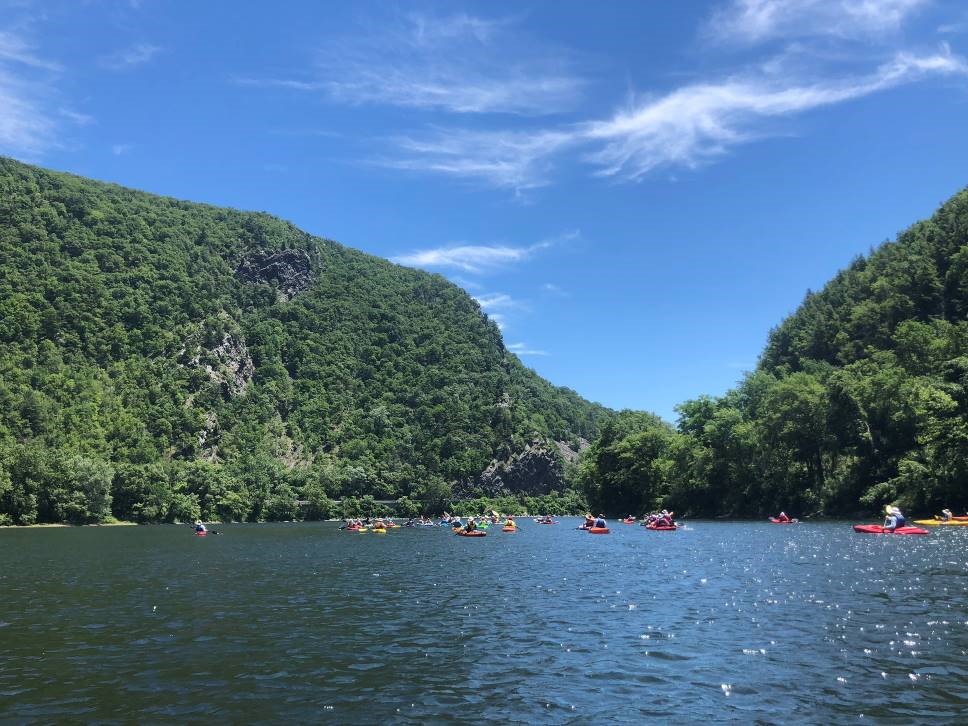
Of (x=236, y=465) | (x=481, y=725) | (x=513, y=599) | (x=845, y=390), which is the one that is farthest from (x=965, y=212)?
(x=236, y=465)

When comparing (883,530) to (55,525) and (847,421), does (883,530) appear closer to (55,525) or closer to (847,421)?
(847,421)

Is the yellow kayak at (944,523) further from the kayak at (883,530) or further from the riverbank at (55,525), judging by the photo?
the riverbank at (55,525)

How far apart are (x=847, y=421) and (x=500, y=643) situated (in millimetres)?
89707

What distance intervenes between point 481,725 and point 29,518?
12192 cm

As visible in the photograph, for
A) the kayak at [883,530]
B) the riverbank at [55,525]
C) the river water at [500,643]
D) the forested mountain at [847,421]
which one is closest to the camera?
the river water at [500,643]

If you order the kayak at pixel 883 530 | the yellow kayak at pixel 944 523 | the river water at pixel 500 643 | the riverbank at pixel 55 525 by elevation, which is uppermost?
the yellow kayak at pixel 944 523

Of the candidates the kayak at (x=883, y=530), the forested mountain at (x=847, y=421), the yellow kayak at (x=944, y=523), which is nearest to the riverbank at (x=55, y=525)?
the forested mountain at (x=847, y=421)

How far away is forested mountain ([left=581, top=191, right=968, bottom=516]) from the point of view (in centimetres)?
8031

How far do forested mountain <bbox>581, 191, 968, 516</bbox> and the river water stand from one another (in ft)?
139

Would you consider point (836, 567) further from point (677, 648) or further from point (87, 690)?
point (87, 690)

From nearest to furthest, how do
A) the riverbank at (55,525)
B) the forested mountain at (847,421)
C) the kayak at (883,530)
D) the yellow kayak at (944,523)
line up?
the kayak at (883,530) → the yellow kayak at (944,523) → the forested mountain at (847,421) → the riverbank at (55,525)

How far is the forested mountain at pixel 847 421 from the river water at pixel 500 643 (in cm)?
4237

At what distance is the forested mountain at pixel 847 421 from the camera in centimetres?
8031

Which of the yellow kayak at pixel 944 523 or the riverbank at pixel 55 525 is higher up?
the yellow kayak at pixel 944 523
